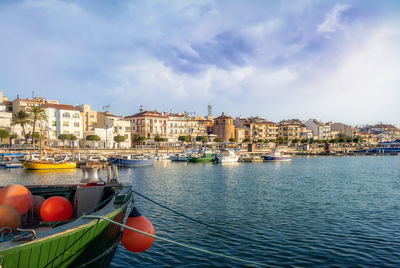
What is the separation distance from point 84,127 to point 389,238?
312 feet

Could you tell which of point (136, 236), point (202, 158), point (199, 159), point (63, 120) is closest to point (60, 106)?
point (63, 120)

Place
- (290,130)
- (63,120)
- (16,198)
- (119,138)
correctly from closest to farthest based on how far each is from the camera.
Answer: (16,198) → (63,120) → (119,138) → (290,130)

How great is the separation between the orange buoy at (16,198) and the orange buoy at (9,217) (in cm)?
61

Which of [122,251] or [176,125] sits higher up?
[176,125]

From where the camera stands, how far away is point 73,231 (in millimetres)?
6727

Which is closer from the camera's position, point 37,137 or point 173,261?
point 173,261

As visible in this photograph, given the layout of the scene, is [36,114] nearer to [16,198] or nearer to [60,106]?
[60,106]

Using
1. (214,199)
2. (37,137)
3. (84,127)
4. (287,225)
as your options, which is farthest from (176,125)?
(287,225)

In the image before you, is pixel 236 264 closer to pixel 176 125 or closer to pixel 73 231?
pixel 73 231

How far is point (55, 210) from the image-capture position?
8.77 metres

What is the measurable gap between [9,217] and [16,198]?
39.7 inches

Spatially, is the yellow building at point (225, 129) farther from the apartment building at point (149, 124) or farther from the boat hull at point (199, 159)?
the boat hull at point (199, 159)

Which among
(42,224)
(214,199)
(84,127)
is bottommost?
(214,199)

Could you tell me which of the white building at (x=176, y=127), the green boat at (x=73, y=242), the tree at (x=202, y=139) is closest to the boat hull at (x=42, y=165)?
the green boat at (x=73, y=242)
